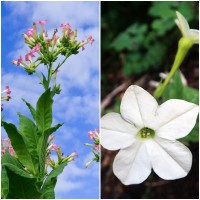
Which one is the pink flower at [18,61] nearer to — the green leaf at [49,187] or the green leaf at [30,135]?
the green leaf at [30,135]

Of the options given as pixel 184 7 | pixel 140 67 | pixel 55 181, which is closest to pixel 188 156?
pixel 55 181

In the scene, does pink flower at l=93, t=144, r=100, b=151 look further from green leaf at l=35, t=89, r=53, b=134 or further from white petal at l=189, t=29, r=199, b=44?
white petal at l=189, t=29, r=199, b=44

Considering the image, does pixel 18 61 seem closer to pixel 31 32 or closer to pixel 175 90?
pixel 31 32

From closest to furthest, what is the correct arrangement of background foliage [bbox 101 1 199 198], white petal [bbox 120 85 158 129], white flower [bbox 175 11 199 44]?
white petal [bbox 120 85 158 129] < white flower [bbox 175 11 199 44] < background foliage [bbox 101 1 199 198]

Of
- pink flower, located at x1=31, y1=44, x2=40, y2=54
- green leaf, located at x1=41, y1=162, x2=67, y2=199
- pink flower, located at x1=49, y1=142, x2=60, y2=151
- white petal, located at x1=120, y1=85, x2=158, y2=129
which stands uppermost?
pink flower, located at x1=31, y1=44, x2=40, y2=54

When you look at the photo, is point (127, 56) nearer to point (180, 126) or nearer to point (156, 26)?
point (156, 26)

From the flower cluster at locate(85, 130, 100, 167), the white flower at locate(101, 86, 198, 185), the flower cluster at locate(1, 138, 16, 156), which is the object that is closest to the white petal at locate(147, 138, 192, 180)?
the white flower at locate(101, 86, 198, 185)
